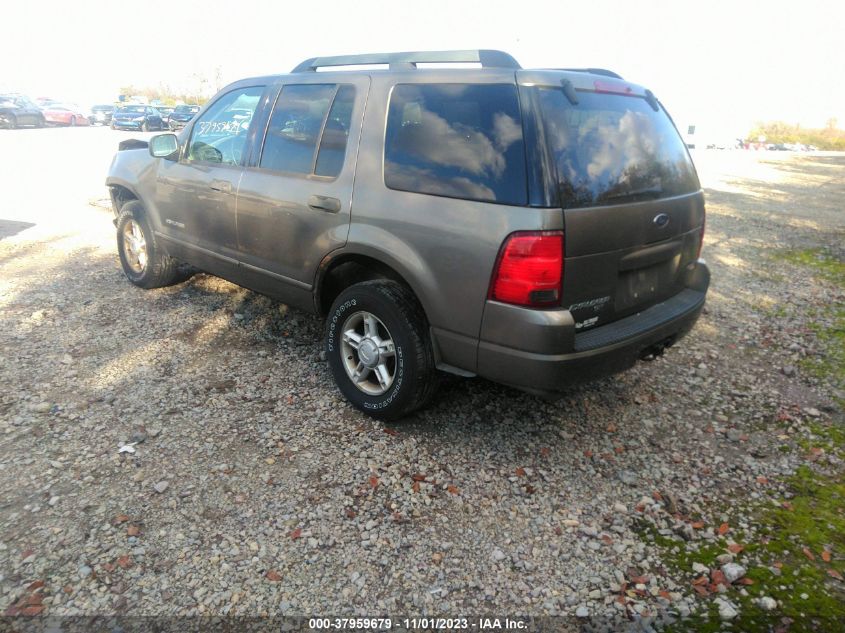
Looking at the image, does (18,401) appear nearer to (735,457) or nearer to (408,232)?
(408,232)

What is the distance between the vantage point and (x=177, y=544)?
2461 mm

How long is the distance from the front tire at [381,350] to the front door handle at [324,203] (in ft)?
1.61

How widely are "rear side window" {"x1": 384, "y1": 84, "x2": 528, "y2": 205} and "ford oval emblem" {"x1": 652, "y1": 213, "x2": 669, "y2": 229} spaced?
0.87 meters

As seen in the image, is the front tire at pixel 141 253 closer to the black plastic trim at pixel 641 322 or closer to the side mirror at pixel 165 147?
the side mirror at pixel 165 147

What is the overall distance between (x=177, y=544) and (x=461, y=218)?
2.00 metres

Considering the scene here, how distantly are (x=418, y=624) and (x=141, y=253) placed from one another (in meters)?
4.50

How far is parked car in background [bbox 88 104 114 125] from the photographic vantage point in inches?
1310

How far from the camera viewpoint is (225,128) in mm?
4344

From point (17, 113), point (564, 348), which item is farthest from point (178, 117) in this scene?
point (564, 348)

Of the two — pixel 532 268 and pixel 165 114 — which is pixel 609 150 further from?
pixel 165 114

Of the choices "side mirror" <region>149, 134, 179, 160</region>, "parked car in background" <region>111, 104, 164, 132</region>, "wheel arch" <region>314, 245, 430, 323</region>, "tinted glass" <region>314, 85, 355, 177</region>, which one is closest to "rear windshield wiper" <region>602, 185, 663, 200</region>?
"wheel arch" <region>314, 245, 430, 323</region>

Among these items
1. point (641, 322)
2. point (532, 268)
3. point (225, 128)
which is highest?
point (225, 128)

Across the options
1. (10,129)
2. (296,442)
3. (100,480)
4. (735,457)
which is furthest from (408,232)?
(10,129)

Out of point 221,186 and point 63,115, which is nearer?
point 221,186
